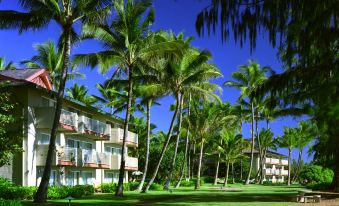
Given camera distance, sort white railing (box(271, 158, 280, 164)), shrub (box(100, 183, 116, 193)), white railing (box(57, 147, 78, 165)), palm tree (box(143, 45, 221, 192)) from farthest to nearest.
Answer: white railing (box(271, 158, 280, 164)) < shrub (box(100, 183, 116, 193)) < palm tree (box(143, 45, 221, 192)) < white railing (box(57, 147, 78, 165))

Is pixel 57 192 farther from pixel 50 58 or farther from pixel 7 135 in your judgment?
pixel 50 58

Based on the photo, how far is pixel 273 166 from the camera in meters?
122

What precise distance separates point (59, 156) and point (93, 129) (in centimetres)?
710

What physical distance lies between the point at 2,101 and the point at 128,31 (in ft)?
32.1

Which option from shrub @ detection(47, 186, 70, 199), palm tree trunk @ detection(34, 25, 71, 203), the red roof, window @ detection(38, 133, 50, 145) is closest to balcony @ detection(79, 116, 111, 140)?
window @ detection(38, 133, 50, 145)

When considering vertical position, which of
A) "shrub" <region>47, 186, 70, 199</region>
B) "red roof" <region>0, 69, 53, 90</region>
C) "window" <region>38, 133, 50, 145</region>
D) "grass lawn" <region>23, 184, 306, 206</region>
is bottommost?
"grass lawn" <region>23, 184, 306, 206</region>

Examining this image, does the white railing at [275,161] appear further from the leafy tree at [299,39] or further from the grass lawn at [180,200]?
the leafy tree at [299,39]

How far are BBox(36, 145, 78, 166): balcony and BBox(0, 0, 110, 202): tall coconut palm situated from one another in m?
6.69

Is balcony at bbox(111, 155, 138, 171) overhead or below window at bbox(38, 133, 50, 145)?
below

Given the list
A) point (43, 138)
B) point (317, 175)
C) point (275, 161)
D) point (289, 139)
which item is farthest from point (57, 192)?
point (275, 161)

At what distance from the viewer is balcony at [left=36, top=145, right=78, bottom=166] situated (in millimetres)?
33688

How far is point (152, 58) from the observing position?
3603 cm

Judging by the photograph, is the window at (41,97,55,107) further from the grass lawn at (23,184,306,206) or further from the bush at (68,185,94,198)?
the grass lawn at (23,184,306,206)

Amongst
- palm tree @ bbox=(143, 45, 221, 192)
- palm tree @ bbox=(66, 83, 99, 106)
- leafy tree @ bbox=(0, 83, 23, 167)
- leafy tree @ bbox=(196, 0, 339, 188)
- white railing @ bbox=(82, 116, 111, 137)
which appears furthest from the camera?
palm tree @ bbox=(66, 83, 99, 106)
